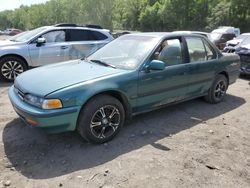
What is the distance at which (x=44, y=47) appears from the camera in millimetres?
8328

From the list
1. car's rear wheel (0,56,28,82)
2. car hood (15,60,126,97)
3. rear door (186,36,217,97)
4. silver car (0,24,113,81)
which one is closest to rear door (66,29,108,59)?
silver car (0,24,113,81)

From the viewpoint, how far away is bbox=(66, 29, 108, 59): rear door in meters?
8.83

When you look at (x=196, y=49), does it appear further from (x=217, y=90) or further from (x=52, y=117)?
(x=52, y=117)

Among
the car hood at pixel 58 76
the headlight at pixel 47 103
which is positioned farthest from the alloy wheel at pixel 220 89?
the headlight at pixel 47 103

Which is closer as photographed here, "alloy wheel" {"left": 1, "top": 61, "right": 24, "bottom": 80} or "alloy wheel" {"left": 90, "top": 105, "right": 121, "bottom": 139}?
"alloy wheel" {"left": 90, "top": 105, "right": 121, "bottom": 139}

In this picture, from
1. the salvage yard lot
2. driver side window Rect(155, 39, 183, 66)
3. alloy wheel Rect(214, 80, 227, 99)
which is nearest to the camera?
the salvage yard lot

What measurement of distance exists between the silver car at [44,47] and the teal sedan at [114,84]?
10.3ft

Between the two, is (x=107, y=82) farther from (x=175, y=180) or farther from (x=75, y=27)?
(x=75, y=27)

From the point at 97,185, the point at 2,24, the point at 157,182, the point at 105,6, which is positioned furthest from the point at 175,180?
the point at 2,24

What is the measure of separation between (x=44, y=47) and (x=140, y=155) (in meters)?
5.45

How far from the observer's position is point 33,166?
3682 mm

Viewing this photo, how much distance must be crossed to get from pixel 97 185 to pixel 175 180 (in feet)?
3.01

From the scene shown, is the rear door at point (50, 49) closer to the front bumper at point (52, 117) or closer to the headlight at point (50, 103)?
the front bumper at point (52, 117)

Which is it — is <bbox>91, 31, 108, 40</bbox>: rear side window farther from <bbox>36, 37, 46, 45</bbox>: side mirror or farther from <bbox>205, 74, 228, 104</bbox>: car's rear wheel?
<bbox>205, 74, 228, 104</bbox>: car's rear wheel
